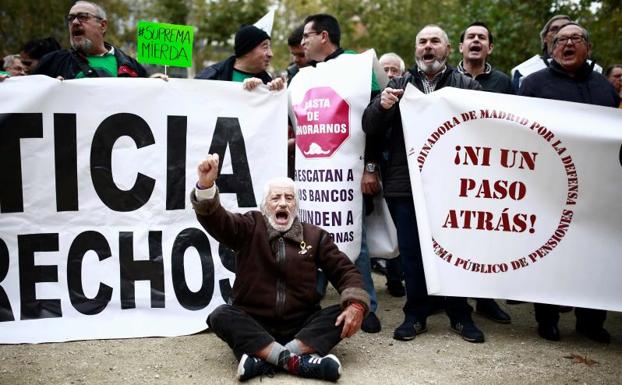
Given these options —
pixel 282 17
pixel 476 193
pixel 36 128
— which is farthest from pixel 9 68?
pixel 282 17

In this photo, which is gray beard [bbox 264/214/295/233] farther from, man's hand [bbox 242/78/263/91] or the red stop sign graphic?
man's hand [bbox 242/78/263/91]

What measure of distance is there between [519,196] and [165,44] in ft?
9.21

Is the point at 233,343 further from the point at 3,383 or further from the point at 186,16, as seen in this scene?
the point at 186,16

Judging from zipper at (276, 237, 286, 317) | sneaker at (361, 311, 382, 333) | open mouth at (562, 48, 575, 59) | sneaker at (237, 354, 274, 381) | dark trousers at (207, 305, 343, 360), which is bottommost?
sneaker at (361, 311, 382, 333)

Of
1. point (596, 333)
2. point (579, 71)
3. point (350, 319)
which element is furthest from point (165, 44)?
point (596, 333)

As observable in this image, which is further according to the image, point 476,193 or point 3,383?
point 476,193

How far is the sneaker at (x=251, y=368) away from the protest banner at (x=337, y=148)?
47.6 inches

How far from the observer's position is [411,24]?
21.4 m

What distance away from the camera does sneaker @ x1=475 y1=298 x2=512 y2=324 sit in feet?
16.7

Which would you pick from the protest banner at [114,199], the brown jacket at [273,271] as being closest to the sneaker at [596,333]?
the brown jacket at [273,271]

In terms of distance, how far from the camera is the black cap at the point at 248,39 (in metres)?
5.22

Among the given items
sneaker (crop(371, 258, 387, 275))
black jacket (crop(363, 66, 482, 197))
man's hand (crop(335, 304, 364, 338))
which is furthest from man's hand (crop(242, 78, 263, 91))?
sneaker (crop(371, 258, 387, 275))

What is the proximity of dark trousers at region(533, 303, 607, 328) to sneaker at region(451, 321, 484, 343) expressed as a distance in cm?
49

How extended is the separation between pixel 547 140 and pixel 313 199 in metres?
1.66
